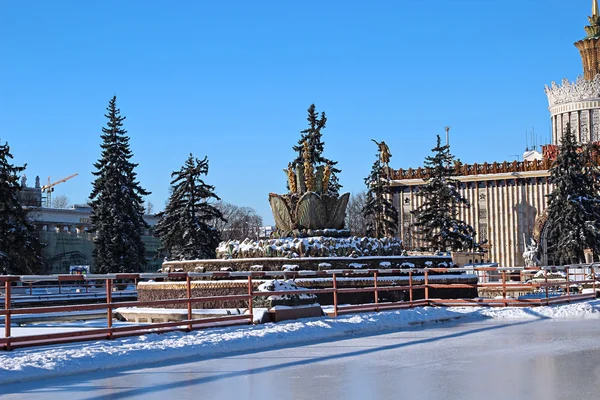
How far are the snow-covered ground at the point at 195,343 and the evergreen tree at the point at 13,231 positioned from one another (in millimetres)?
21800

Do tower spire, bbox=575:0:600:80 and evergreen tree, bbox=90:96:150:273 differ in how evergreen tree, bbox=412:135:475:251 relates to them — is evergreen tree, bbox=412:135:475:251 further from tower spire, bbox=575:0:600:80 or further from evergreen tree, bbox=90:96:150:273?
tower spire, bbox=575:0:600:80

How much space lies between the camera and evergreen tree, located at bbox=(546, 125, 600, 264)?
49156 mm

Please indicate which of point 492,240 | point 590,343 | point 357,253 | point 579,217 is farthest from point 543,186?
point 590,343

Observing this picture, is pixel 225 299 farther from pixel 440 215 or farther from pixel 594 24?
pixel 594 24

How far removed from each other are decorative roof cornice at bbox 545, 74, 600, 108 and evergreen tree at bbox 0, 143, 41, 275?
148 ft

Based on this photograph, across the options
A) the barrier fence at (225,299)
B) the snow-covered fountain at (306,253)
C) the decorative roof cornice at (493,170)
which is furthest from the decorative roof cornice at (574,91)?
the snow-covered fountain at (306,253)

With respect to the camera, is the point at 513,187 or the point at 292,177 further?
the point at 513,187

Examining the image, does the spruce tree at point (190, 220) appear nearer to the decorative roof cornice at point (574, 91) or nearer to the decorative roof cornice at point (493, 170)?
the decorative roof cornice at point (493, 170)

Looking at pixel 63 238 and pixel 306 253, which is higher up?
pixel 63 238

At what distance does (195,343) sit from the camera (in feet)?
41.6

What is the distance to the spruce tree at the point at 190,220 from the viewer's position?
48.1 metres

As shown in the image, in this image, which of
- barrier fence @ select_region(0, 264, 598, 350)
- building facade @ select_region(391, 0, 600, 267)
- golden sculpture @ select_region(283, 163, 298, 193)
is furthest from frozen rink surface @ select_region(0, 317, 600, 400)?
building facade @ select_region(391, 0, 600, 267)

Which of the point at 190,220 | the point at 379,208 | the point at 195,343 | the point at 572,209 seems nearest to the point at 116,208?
the point at 190,220

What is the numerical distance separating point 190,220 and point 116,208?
4291 mm
